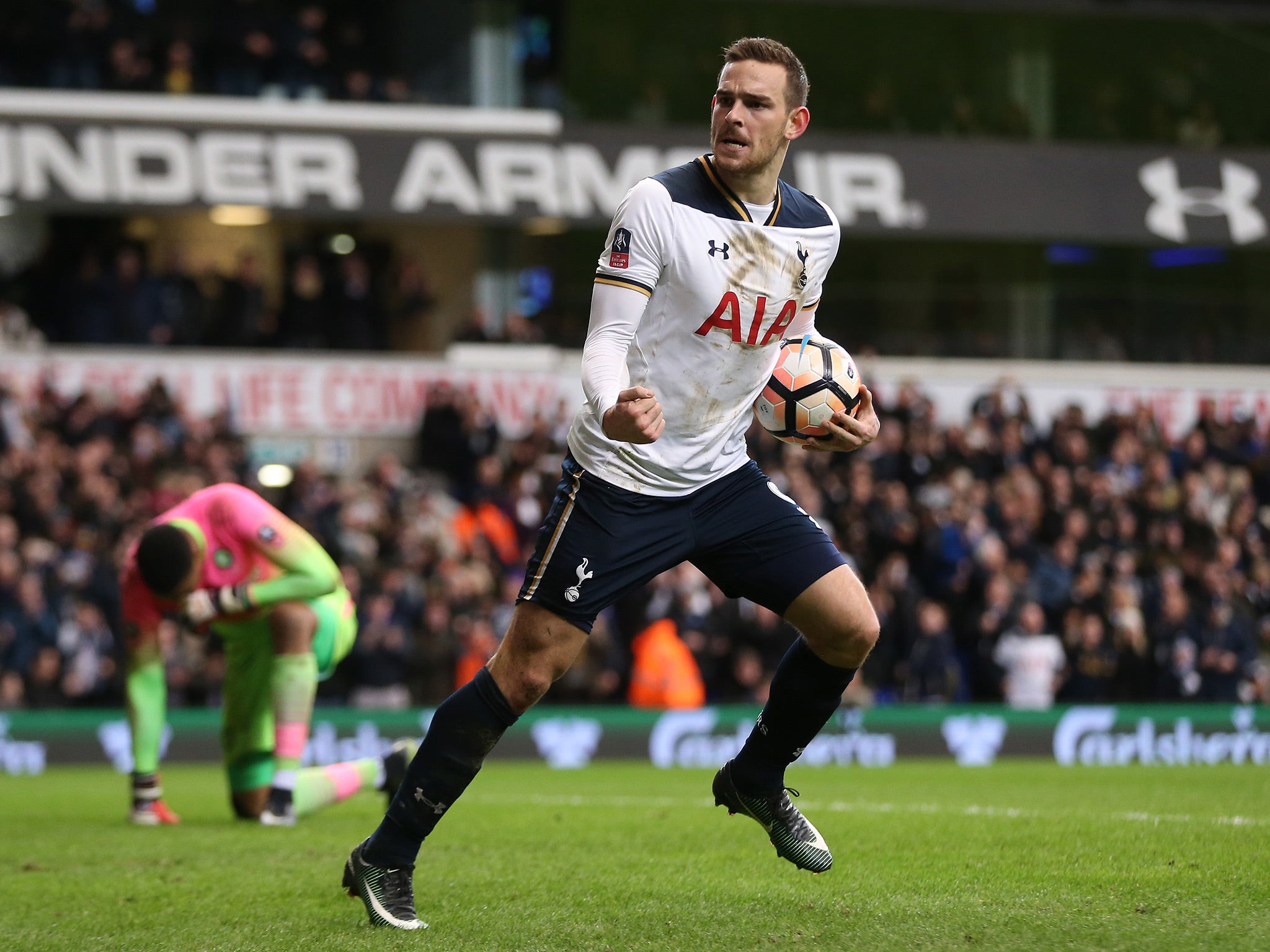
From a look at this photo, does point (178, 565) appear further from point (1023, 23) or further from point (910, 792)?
point (1023, 23)

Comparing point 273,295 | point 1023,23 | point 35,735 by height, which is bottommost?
point 35,735

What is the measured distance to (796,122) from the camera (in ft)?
18.7

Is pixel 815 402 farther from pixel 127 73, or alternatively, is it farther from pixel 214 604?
pixel 127 73

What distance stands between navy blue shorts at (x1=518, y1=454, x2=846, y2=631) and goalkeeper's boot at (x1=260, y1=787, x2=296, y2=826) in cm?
411

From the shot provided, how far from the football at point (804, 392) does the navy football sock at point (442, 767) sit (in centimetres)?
135

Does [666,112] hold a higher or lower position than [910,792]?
higher

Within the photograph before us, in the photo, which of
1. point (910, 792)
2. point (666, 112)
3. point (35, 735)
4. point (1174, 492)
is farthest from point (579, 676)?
point (666, 112)

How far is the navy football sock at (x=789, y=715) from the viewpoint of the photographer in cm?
587

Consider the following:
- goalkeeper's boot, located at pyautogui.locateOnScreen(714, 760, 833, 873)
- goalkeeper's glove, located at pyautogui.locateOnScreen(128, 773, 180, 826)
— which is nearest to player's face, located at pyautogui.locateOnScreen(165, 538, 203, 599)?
goalkeeper's glove, located at pyautogui.locateOnScreen(128, 773, 180, 826)

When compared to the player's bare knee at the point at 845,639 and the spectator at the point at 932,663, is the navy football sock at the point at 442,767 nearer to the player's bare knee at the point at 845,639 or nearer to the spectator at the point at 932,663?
the player's bare knee at the point at 845,639

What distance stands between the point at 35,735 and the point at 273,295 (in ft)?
39.9

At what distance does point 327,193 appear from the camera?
23.8 metres

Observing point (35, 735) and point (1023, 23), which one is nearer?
point (35, 735)

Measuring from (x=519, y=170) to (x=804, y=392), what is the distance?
19.1 metres
